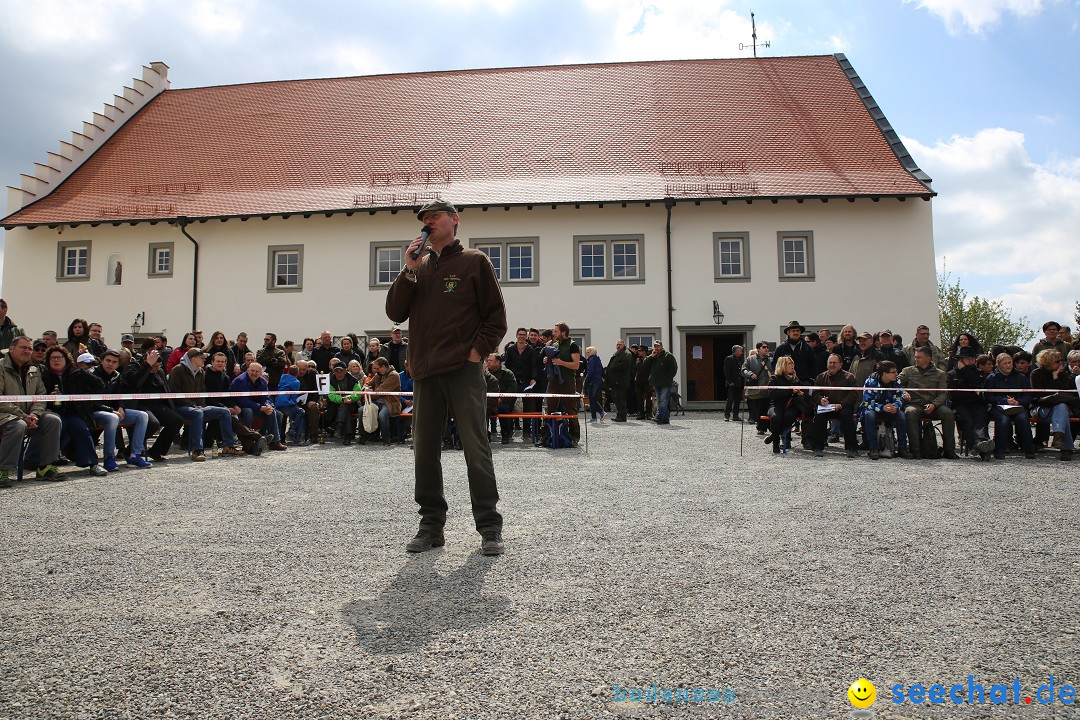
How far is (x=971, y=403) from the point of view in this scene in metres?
10.8

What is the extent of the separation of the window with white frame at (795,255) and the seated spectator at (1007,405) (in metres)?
12.0

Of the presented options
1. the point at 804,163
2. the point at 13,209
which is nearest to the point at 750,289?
the point at 804,163

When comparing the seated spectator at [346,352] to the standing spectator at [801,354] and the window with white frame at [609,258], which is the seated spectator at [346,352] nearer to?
the standing spectator at [801,354]

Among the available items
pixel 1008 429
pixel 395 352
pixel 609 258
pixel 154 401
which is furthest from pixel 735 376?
pixel 154 401

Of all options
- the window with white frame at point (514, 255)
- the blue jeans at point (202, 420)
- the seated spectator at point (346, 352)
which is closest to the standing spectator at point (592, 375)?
the seated spectator at point (346, 352)

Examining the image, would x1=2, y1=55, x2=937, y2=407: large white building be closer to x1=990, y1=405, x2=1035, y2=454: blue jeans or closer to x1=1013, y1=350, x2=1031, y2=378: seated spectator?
x1=1013, y1=350, x2=1031, y2=378: seated spectator

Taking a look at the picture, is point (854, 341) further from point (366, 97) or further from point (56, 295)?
point (56, 295)

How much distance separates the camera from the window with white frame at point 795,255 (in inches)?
912

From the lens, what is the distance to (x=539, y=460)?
396 inches

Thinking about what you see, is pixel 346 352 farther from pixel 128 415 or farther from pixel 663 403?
pixel 663 403

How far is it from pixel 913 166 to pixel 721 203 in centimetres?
595

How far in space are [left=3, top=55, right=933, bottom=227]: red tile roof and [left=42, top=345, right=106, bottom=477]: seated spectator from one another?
15.6 meters

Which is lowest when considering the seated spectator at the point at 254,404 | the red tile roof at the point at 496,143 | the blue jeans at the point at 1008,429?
the blue jeans at the point at 1008,429

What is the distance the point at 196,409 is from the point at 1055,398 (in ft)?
37.8
